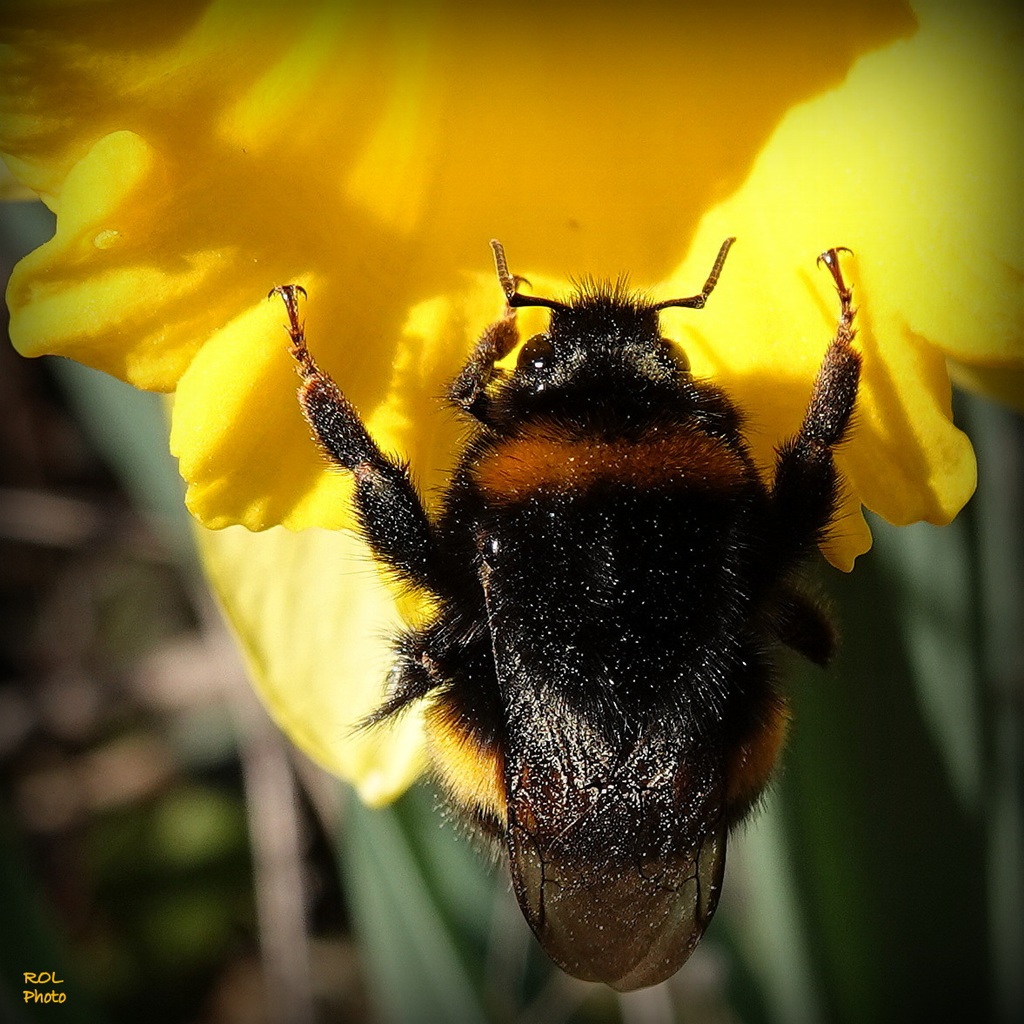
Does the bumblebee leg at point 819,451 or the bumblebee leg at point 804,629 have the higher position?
the bumblebee leg at point 819,451

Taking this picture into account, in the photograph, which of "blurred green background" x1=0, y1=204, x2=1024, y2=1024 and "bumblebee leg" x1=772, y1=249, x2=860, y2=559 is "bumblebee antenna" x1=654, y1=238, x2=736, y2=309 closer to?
"bumblebee leg" x1=772, y1=249, x2=860, y2=559

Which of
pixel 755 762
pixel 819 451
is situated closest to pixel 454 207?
pixel 819 451

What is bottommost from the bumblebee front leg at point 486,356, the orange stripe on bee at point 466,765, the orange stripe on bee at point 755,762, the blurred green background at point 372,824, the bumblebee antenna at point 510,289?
the blurred green background at point 372,824

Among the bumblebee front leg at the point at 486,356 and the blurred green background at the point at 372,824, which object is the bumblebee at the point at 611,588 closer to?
the bumblebee front leg at the point at 486,356

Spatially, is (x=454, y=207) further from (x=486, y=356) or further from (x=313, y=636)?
(x=313, y=636)

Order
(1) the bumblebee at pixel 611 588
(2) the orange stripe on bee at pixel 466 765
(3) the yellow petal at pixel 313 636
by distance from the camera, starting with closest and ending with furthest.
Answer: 1. (1) the bumblebee at pixel 611 588
2. (2) the orange stripe on bee at pixel 466 765
3. (3) the yellow petal at pixel 313 636

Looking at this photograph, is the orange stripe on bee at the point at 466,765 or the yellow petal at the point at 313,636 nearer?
the orange stripe on bee at the point at 466,765

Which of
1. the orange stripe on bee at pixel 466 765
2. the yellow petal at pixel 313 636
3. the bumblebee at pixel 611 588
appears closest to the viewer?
the bumblebee at pixel 611 588

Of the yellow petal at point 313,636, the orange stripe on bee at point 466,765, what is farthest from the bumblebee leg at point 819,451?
the yellow petal at point 313,636
